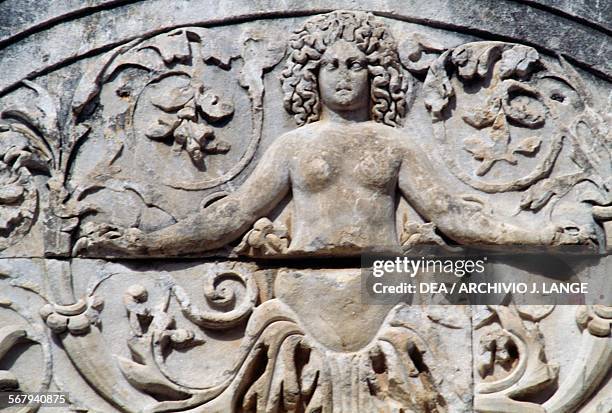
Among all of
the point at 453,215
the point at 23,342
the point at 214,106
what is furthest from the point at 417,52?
the point at 23,342

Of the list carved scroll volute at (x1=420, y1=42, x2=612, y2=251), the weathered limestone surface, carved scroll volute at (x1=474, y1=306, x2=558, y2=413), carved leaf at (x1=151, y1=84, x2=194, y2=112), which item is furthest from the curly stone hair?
carved scroll volute at (x1=474, y1=306, x2=558, y2=413)

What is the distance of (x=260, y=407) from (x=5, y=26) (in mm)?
1813

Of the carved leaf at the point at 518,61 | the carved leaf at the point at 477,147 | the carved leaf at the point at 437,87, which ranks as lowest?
the carved leaf at the point at 477,147

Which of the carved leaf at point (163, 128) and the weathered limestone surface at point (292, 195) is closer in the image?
the weathered limestone surface at point (292, 195)

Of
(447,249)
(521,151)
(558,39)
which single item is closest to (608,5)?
(558,39)

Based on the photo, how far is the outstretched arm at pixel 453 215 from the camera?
6.27 metres

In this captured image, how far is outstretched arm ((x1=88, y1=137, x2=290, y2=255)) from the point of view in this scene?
634 cm

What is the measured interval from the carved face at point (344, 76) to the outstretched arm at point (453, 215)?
11.9 inches

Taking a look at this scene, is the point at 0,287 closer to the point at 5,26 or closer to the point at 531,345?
the point at 5,26

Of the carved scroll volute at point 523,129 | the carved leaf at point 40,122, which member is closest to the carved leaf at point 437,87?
the carved scroll volute at point 523,129

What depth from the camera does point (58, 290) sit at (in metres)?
6.37

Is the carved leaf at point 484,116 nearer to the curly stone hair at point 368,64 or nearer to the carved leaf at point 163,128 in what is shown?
the curly stone hair at point 368,64

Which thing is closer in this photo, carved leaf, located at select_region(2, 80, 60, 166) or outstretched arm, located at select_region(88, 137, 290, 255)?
outstretched arm, located at select_region(88, 137, 290, 255)
